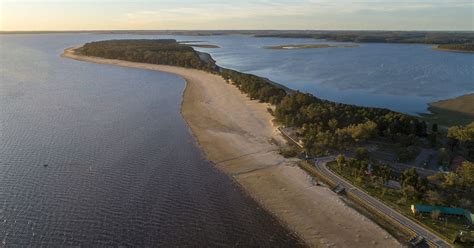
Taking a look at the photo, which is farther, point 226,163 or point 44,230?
point 226,163

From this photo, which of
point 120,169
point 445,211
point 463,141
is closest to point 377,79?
point 463,141

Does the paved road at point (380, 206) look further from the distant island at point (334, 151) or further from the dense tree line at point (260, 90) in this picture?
the dense tree line at point (260, 90)

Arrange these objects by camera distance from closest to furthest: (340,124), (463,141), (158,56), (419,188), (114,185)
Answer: (419,188) → (114,185) → (463,141) → (340,124) → (158,56)

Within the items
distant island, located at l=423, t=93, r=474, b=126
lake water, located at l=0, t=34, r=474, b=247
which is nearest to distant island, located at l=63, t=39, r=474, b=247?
distant island, located at l=423, t=93, r=474, b=126

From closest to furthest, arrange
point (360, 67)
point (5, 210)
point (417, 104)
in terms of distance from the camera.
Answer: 1. point (5, 210)
2. point (417, 104)
3. point (360, 67)

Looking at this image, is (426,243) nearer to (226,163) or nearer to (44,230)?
(226,163)

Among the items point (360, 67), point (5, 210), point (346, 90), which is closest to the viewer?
point (5, 210)

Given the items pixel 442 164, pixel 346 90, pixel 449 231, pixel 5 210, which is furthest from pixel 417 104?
pixel 5 210

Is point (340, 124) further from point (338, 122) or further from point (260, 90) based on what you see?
point (260, 90)
